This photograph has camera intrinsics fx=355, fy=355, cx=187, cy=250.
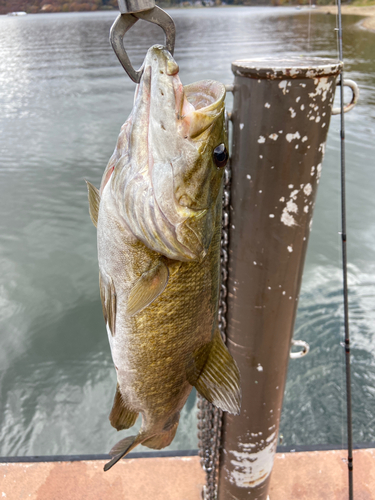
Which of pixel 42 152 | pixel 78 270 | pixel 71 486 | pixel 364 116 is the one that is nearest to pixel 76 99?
pixel 42 152

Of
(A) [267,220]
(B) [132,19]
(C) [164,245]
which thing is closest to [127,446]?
(C) [164,245]

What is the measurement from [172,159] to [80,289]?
407 cm

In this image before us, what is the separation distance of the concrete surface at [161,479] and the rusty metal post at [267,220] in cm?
60

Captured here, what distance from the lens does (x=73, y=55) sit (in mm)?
15562

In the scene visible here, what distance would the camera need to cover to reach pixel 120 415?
122 centimetres

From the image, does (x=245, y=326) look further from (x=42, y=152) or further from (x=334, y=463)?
(x=42, y=152)

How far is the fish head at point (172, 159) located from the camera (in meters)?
0.77

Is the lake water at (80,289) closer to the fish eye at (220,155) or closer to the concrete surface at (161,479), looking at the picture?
the concrete surface at (161,479)

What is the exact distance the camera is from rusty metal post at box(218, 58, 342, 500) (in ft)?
3.53

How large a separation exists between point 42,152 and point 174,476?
6863mm

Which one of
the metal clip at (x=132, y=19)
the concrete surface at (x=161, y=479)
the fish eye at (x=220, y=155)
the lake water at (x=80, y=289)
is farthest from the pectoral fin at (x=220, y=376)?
the lake water at (x=80, y=289)

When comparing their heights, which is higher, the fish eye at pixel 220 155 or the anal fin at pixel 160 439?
the fish eye at pixel 220 155

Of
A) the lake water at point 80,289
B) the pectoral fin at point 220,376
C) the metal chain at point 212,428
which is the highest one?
the pectoral fin at point 220,376

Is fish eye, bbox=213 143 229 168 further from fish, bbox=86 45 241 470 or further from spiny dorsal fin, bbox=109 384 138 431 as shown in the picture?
spiny dorsal fin, bbox=109 384 138 431
